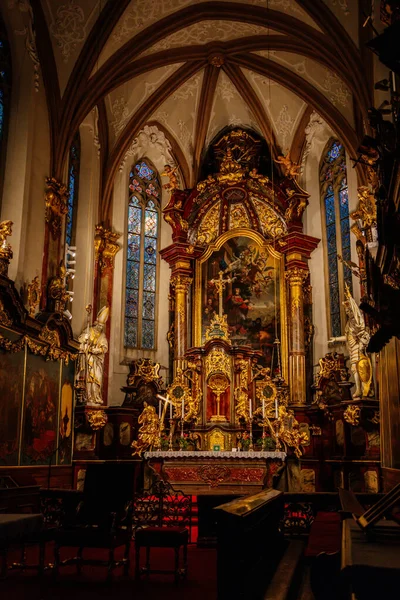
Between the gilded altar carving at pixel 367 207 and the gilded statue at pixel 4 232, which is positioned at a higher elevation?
the gilded altar carving at pixel 367 207

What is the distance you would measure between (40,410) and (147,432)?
3.72 meters

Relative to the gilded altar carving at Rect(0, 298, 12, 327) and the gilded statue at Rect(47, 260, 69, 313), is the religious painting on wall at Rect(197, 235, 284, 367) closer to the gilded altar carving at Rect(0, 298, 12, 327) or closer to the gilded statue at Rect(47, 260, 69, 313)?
the gilded statue at Rect(47, 260, 69, 313)

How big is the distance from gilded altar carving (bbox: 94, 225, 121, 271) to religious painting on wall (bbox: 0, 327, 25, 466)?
6024mm

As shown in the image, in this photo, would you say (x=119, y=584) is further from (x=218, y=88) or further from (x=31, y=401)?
(x=218, y=88)

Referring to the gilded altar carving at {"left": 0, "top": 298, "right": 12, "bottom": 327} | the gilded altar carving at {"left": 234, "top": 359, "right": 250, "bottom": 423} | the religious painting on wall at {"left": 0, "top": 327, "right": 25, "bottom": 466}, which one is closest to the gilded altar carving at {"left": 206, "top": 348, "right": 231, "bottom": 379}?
the gilded altar carving at {"left": 234, "top": 359, "right": 250, "bottom": 423}

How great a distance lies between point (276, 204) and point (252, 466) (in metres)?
7.71

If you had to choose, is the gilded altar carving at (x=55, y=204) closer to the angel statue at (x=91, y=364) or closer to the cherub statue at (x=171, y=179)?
the angel statue at (x=91, y=364)

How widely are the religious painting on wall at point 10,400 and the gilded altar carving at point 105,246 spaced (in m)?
6.02

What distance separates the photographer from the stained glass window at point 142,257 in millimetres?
17766

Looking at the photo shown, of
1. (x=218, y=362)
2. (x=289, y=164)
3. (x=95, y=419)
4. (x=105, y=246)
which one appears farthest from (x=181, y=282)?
(x=95, y=419)

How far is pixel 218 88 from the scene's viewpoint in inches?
713

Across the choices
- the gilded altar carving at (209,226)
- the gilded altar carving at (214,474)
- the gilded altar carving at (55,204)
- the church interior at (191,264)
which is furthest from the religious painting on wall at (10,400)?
the gilded altar carving at (209,226)

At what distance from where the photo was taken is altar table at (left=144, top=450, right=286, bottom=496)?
13508mm

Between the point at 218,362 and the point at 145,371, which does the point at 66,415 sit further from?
the point at 218,362
